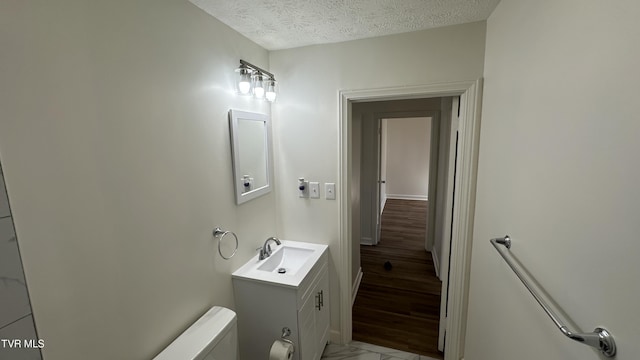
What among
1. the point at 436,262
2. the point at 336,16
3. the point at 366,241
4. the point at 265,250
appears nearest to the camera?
the point at 336,16

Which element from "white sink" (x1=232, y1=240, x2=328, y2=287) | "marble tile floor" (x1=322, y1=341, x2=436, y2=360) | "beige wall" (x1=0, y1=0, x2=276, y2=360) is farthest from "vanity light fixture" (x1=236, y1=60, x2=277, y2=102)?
"marble tile floor" (x1=322, y1=341, x2=436, y2=360)

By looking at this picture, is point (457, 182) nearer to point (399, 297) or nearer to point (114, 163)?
point (399, 297)

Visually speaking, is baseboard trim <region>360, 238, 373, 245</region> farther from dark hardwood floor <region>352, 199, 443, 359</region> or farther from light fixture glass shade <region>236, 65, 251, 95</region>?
light fixture glass shade <region>236, 65, 251, 95</region>

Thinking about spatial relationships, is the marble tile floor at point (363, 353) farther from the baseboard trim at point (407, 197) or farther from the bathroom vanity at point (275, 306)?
the baseboard trim at point (407, 197)

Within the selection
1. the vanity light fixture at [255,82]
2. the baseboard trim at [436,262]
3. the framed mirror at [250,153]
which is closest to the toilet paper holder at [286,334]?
the framed mirror at [250,153]

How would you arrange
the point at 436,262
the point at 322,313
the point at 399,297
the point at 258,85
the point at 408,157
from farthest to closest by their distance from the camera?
the point at 408,157 → the point at 436,262 → the point at 399,297 → the point at 322,313 → the point at 258,85

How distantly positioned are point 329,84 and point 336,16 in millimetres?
502

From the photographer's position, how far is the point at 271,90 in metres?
1.90

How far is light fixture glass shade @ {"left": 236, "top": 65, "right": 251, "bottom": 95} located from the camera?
1.67 metres

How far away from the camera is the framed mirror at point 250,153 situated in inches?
67.1

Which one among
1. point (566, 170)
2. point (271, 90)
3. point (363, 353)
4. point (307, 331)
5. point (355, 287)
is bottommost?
point (363, 353)

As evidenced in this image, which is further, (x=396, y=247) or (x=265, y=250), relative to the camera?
(x=396, y=247)

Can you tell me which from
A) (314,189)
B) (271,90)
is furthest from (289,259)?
(271,90)

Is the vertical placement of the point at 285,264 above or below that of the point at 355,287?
above
